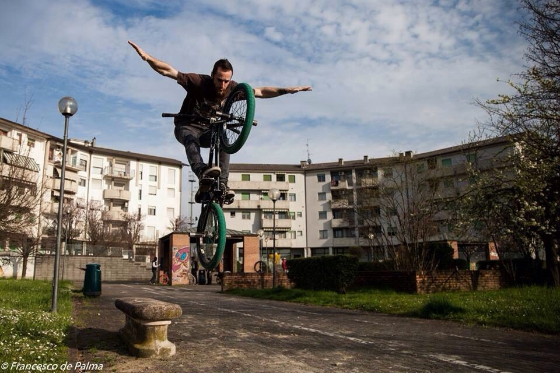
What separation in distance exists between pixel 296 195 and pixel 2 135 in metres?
43.7

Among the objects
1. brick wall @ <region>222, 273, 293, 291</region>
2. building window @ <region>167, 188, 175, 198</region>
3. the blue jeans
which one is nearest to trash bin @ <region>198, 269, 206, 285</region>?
brick wall @ <region>222, 273, 293, 291</region>

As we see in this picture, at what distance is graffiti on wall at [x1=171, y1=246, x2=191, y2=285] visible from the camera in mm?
31250

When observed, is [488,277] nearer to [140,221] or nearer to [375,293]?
[375,293]

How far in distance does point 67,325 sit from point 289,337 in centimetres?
445

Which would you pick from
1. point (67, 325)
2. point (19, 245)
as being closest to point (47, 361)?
point (67, 325)

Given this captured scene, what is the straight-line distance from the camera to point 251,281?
22547 millimetres

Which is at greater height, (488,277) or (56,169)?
(56,169)

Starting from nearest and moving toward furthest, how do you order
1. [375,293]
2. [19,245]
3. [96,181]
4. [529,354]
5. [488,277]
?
[529,354], [375,293], [488,277], [19,245], [96,181]

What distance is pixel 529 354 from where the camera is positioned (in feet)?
22.0

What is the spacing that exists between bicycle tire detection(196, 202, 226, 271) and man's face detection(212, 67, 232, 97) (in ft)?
5.64

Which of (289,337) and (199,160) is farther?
(289,337)

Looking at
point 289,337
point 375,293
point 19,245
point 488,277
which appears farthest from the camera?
point 19,245

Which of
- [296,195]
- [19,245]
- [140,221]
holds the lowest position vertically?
[19,245]

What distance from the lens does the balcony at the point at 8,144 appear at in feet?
154
